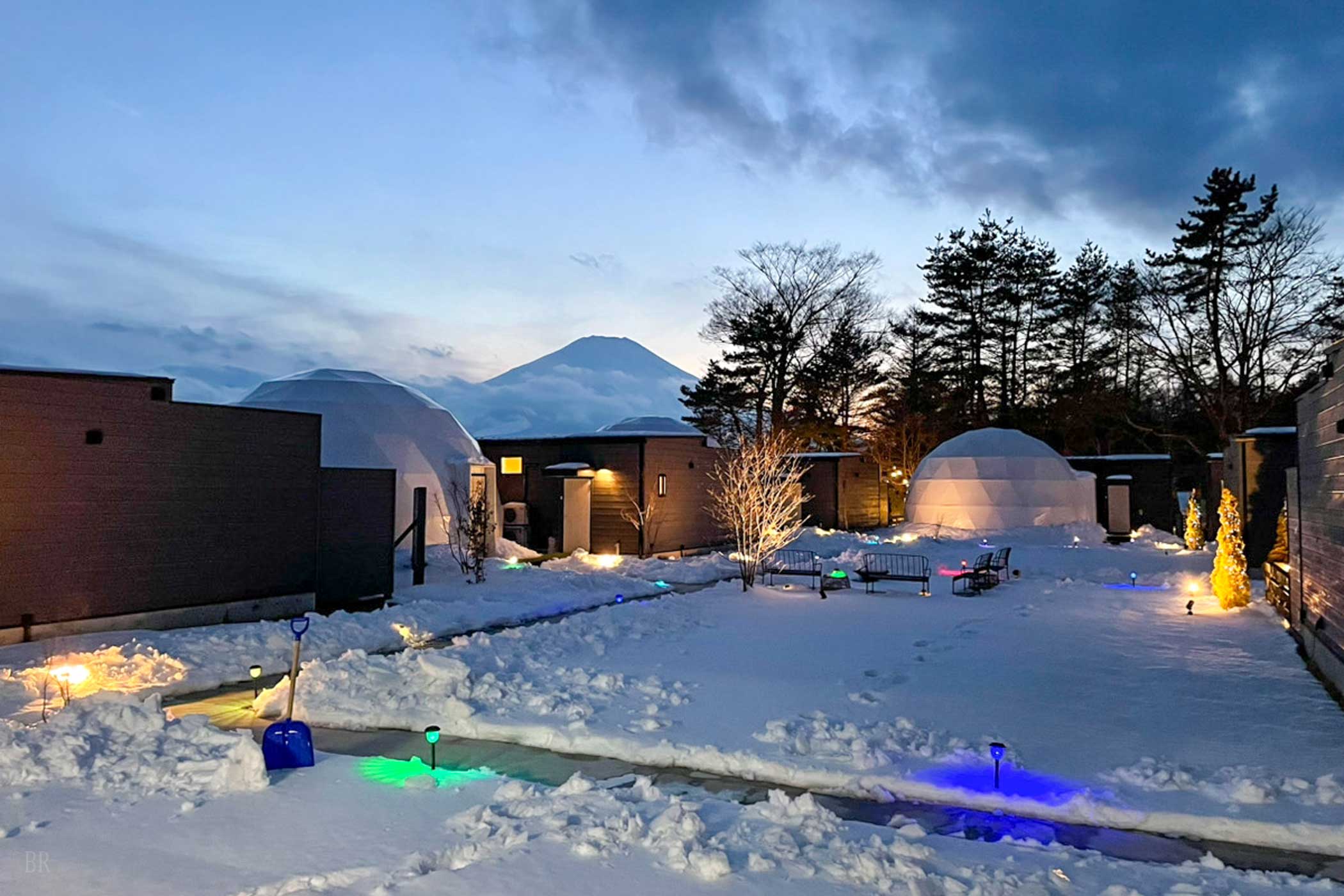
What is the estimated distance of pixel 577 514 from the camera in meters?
23.3

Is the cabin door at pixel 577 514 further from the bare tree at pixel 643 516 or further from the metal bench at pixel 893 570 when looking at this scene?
the metal bench at pixel 893 570

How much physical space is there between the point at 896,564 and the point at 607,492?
26.8 feet

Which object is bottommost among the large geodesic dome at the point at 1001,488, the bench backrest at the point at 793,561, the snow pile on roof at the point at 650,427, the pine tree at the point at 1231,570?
the bench backrest at the point at 793,561

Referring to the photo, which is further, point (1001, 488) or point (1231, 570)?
point (1001, 488)

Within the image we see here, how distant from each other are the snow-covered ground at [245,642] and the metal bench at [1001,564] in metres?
7.71

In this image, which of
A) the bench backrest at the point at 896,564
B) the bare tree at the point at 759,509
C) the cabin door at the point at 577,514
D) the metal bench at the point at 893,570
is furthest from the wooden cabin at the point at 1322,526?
the cabin door at the point at 577,514

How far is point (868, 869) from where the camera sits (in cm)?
449

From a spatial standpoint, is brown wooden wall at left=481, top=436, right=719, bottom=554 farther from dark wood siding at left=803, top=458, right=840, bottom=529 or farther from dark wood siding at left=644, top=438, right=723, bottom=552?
dark wood siding at left=803, top=458, right=840, bottom=529

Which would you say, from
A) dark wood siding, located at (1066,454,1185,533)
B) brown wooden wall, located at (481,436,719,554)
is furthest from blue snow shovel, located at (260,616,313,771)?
dark wood siding, located at (1066,454,1185,533)

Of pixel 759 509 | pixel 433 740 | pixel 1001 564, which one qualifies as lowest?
pixel 433 740

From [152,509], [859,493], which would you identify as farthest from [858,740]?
[859,493]

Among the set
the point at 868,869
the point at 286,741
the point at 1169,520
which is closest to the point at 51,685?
the point at 286,741

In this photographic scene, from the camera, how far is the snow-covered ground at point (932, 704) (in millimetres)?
6051

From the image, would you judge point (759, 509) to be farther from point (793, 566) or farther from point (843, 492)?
point (843, 492)
